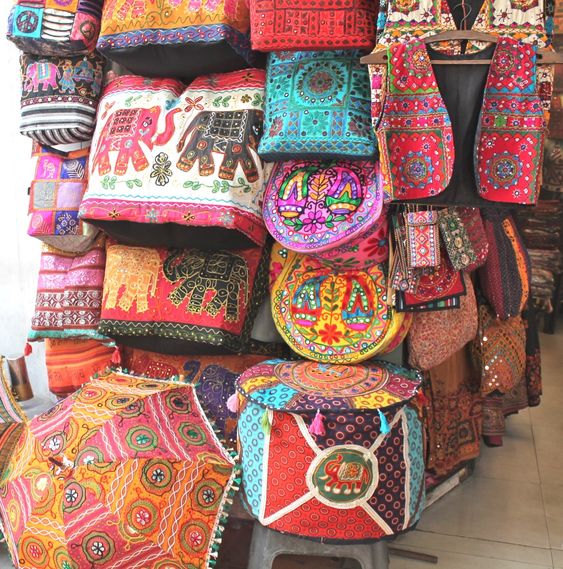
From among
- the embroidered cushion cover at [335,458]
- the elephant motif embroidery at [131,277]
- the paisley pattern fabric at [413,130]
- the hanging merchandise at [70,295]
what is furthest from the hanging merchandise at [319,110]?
the hanging merchandise at [70,295]

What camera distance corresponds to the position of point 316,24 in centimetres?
202

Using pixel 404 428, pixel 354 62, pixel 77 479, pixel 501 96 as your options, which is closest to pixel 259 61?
pixel 354 62

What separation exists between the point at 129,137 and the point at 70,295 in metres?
0.65

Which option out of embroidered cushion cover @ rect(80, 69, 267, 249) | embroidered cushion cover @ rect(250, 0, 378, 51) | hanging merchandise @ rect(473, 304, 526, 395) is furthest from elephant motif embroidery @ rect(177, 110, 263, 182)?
hanging merchandise @ rect(473, 304, 526, 395)

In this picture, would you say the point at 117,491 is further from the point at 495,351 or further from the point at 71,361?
the point at 495,351

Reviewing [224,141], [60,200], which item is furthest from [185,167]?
[60,200]

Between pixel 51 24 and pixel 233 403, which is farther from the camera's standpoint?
pixel 51 24

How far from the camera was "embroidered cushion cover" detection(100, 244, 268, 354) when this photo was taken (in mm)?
2268

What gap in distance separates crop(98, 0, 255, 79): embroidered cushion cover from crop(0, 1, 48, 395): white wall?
70cm

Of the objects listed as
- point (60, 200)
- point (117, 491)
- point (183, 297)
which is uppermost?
point (60, 200)

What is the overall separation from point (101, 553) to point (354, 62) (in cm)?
160

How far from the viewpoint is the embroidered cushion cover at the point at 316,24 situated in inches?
79.3

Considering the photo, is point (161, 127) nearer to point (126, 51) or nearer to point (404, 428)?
point (126, 51)

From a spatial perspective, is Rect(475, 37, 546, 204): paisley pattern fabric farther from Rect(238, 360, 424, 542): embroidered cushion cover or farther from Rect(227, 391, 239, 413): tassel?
Rect(227, 391, 239, 413): tassel
